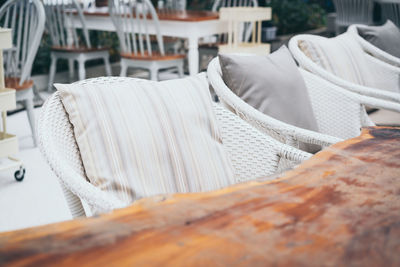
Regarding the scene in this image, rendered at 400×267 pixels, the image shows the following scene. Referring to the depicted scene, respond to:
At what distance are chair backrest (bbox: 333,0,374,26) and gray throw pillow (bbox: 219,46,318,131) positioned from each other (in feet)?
12.4

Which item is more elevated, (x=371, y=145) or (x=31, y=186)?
(x=371, y=145)

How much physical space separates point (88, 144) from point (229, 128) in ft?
1.49

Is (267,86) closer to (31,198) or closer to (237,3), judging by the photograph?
(31,198)

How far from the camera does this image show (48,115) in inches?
43.4

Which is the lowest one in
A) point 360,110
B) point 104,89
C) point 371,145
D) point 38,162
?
point 38,162

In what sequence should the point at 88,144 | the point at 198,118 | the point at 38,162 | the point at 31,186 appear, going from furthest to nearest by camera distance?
the point at 38,162, the point at 31,186, the point at 198,118, the point at 88,144

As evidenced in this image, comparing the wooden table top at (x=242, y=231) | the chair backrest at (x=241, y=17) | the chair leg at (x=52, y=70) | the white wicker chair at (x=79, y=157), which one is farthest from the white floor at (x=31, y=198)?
the chair leg at (x=52, y=70)

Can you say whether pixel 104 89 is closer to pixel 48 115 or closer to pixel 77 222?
pixel 48 115

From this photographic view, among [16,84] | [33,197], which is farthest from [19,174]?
[16,84]

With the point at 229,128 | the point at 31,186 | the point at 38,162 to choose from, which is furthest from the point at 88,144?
the point at 38,162

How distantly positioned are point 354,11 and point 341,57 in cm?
316

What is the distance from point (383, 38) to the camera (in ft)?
9.05

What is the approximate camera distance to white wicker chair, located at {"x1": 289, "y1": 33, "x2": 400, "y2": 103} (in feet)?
6.63

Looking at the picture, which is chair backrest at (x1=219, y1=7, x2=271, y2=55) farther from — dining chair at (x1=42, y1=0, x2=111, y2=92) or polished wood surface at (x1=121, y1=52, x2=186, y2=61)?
dining chair at (x1=42, y1=0, x2=111, y2=92)
